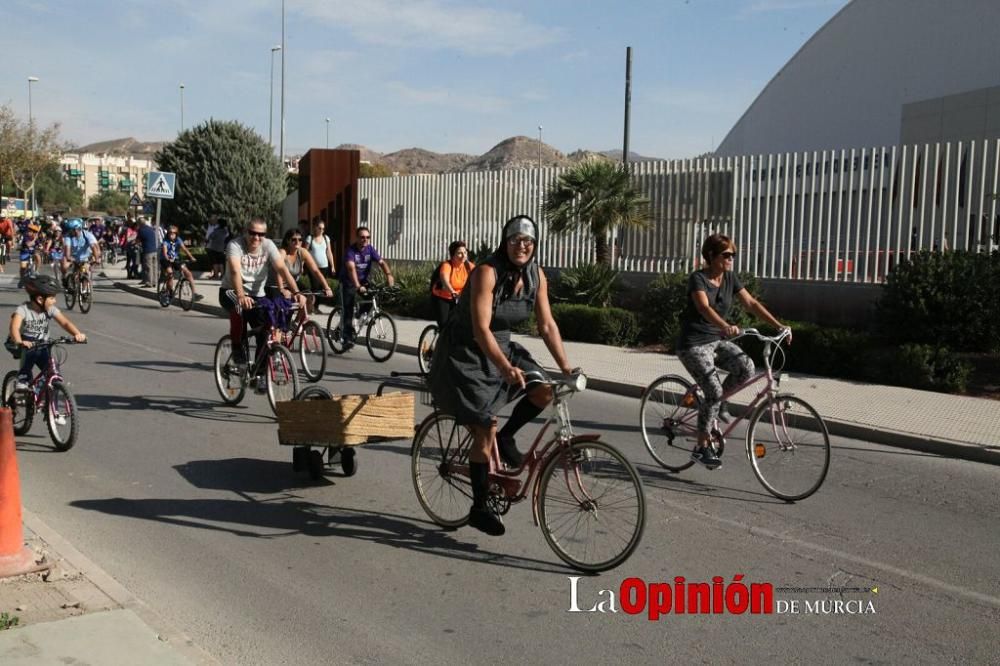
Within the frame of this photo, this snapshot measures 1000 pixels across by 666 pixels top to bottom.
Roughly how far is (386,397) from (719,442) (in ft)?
8.62

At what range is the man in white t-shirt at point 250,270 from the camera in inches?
389

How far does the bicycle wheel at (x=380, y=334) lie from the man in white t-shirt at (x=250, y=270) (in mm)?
4749

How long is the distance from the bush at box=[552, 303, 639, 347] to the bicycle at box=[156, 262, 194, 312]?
9.56m

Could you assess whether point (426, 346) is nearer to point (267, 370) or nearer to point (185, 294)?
point (267, 370)

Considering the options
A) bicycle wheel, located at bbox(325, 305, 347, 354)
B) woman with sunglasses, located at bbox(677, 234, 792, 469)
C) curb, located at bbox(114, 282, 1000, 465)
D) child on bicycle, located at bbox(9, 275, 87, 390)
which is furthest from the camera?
bicycle wheel, located at bbox(325, 305, 347, 354)

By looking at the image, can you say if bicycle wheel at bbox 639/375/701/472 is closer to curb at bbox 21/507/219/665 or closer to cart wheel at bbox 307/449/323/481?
cart wheel at bbox 307/449/323/481

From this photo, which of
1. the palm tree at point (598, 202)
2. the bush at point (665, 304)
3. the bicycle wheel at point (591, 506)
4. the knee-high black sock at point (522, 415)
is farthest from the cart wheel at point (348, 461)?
the palm tree at point (598, 202)

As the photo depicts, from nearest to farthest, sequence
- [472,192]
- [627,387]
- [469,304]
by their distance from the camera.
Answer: [469,304], [627,387], [472,192]

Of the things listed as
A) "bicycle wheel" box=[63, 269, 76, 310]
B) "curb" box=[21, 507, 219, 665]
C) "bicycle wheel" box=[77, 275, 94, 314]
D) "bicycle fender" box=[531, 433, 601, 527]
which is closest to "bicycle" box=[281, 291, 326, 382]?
"curb" box=[21, 507, 219, 665]

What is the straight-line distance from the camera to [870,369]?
12906 mm

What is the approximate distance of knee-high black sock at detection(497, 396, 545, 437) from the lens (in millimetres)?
5852

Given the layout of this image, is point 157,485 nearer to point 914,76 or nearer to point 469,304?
point 469,304

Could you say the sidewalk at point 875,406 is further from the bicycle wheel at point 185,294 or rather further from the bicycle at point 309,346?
the bicycle wheel at point 185,294

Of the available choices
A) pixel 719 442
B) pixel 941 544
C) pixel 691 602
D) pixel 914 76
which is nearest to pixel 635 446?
pixel 719 442
